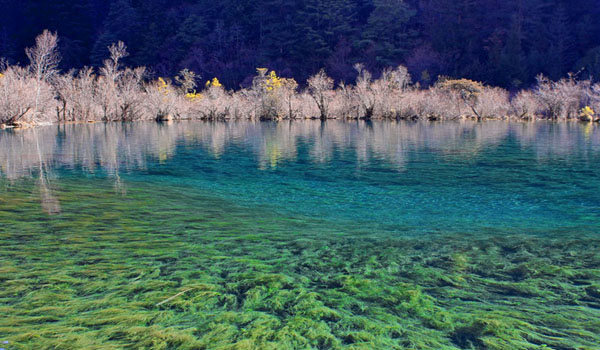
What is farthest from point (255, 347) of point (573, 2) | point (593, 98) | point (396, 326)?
point (573, 2)

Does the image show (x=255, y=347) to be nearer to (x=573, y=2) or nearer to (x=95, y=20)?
(x=573, y=2)

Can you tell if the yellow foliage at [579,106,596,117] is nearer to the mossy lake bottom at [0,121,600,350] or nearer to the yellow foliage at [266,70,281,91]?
the yellow foliage at [266,70,281,91]

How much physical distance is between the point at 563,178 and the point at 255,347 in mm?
9481

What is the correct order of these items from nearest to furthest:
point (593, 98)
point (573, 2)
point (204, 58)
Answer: point (593, 98), point (573, 2), point (204, 58)

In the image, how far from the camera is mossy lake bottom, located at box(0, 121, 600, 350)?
3.89 meters

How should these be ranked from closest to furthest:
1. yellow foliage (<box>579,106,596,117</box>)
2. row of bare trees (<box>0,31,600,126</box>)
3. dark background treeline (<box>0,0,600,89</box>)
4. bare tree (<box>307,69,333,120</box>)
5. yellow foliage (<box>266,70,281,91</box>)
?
1. yellow foliage (<box>579,106,596,117</box>)
2. row of bare trees (<box>0,31,600,126</box>)
3. bare tree (<box>307,69,333,120</box>)
4. yellow foliage (<box>266,70,281,91</box>)
5. dark background treeline (<box>0,0,600,89</box>)

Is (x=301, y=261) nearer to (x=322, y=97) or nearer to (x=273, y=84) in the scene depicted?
(x=322, y=97)

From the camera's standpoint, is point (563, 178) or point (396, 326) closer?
point (396, 326)

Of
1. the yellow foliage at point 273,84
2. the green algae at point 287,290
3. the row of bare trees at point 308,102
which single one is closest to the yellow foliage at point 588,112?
the row of bare trees at point 308,102

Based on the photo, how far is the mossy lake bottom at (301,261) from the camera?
3895 millimetres

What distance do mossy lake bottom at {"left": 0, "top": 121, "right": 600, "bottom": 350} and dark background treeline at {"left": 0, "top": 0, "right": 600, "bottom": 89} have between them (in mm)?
52982

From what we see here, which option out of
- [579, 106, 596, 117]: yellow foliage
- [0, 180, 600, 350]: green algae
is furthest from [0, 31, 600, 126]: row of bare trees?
[0, 180, 600, 350]: green algae

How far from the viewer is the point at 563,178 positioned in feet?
35.7

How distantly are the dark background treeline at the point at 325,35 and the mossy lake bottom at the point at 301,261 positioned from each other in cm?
5298
